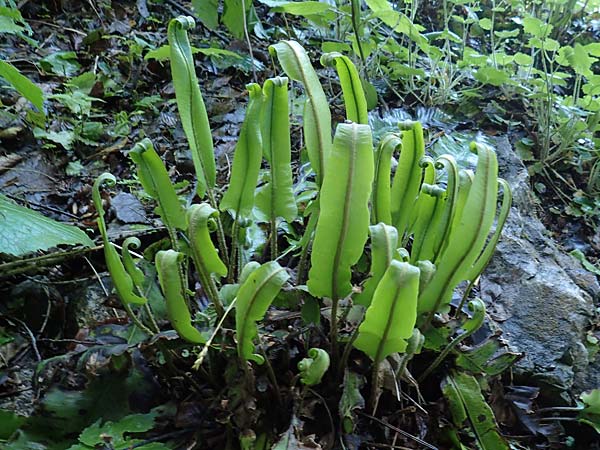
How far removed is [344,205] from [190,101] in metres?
0.39

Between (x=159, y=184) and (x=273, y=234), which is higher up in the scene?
(x=159, y=184)

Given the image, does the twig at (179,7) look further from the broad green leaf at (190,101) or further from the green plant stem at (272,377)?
the green plant stem at (272,377)

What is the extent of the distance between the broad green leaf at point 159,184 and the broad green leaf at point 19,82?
0.38 m

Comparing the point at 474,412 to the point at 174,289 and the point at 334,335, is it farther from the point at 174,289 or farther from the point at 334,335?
the point at 174,289

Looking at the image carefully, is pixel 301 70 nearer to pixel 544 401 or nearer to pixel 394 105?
pixel 544 401

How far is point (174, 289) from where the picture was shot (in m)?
0.71

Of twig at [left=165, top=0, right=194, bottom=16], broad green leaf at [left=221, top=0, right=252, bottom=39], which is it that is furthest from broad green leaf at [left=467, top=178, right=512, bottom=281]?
twig at [left=165, top=0, right=194, bottom=16]

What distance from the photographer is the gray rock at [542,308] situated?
1155 mm

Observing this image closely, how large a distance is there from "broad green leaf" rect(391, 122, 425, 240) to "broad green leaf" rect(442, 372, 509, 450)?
1.03 feet

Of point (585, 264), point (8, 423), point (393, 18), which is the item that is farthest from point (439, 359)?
point (393, 18)

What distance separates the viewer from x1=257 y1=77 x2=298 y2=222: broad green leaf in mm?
850

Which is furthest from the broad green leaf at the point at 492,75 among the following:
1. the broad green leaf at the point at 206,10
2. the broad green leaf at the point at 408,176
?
the broad green leaf at the point at 408,176

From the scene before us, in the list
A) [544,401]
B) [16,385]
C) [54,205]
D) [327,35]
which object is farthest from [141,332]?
[327,35]

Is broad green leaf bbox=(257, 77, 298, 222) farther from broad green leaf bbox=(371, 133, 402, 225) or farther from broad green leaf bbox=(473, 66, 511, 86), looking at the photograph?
broad green leaf bbox=(473, 66, 511, 86)
